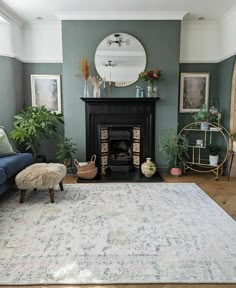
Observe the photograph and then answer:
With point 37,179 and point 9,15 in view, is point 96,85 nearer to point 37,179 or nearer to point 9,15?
point 9,15

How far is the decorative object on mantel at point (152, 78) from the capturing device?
14.0ft

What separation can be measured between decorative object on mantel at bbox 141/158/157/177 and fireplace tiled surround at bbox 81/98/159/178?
0.29 meters

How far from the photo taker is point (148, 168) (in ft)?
14.0

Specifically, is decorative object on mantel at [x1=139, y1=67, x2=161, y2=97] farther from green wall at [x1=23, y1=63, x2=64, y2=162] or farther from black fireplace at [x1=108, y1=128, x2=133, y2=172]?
green wall at [x1=23, y1=63, x2=64, y2=162]

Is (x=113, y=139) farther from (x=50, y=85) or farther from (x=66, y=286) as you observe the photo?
(x=66, y=286)

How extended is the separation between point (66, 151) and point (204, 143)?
2686 mm

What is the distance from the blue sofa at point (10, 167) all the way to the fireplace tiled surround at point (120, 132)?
1322 mm

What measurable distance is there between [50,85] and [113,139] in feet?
5.65

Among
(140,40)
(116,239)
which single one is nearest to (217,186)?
(116,239)

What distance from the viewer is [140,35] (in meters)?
4.41

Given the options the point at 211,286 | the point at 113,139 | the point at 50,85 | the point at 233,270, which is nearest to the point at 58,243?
→ the point at 211,286

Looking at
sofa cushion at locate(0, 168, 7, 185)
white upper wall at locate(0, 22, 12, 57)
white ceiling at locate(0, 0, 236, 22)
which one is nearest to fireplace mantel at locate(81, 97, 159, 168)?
white ceiling at locate(0, 0, 236, 22)

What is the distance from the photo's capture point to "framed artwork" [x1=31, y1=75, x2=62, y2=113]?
488 cm

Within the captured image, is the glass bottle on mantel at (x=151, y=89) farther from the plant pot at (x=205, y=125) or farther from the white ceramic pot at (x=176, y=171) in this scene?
the white ceramic pot at (x=176, y=171)
